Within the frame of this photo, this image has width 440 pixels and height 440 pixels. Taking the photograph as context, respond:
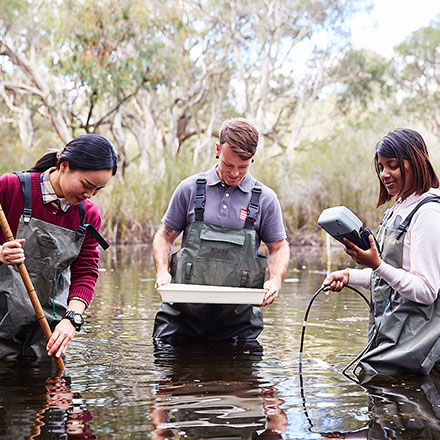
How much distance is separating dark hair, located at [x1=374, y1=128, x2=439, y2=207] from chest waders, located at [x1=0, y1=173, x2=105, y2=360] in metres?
1.67

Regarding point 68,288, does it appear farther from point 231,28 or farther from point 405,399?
point 231,28

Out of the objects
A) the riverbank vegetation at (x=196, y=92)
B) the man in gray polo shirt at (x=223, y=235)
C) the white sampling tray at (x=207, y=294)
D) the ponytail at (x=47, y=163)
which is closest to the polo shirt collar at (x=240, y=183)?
the man in gray polo shirt at (x=223, y=235)

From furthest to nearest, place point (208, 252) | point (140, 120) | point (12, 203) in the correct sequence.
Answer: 1. point (140, 120)
2. point (208, 252)
3. point (12, 203)

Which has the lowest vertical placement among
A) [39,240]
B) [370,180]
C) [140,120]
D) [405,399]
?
[405,399]

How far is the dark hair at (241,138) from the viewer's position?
14.7 ft

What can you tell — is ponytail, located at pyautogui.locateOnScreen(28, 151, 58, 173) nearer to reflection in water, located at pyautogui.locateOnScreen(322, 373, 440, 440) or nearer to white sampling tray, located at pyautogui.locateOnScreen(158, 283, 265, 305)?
white sampling tray, located at pyautogui.locateOnScreen(158, 283, 265, 305)

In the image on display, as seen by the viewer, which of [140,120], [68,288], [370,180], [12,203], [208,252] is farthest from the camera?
[140,120]

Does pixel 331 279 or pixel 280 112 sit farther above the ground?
pixel 280 112

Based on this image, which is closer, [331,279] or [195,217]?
[331,279]

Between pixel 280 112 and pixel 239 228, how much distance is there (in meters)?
27.2

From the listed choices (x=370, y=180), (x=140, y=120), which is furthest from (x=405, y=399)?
(x=140, y=120)

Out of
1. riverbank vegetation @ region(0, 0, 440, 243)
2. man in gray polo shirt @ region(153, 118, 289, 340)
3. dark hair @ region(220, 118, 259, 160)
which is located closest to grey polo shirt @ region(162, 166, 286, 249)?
man in gray polo shirt @ region(153, 118, 289, 340)

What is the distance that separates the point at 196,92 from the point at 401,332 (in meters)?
25.7

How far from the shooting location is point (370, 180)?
17.1 m
